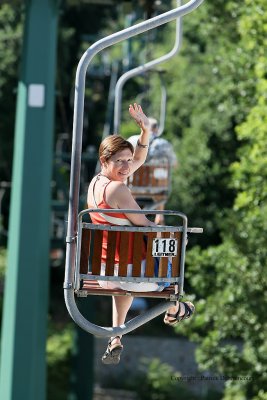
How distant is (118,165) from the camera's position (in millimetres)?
6066

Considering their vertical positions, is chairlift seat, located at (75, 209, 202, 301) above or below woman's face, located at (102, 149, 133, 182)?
below

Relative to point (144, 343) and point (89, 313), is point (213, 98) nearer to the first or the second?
point (89, 313)

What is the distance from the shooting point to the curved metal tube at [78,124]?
5707 millimetres

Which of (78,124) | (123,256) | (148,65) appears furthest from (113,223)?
(148,65)

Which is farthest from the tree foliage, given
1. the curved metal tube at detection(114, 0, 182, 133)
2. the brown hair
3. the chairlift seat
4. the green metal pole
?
the brown hair

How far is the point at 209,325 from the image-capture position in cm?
1491

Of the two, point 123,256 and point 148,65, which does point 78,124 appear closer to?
point 123,256

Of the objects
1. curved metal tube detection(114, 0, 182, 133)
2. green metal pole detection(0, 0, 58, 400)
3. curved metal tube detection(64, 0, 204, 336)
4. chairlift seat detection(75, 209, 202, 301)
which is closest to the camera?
curved metal tube detection(64, 0, 204, 336)

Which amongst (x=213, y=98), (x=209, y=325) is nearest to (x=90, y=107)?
(x=213, y=98)

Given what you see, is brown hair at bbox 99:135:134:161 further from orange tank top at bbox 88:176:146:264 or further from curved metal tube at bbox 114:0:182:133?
curved metal tube at bbox 114:0:182:133

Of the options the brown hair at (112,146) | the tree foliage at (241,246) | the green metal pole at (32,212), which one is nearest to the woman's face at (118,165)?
the brown hair at (112,146)

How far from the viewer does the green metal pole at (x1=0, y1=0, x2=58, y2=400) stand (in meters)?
10.8

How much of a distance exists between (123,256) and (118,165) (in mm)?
431

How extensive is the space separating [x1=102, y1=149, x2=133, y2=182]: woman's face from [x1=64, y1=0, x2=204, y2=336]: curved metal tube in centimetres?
32
